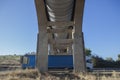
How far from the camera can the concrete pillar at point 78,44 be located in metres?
21.7

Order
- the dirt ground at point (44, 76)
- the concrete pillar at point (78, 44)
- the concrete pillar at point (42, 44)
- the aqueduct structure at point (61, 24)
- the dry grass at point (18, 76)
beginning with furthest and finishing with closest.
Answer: the concrete pillar at point (42, 44)
the concrete pillar at point (78, 44)
the aqueduct structure at point (61, 24)
the dry grass at point (18, 76)
the dirt ground at point (44, 76)

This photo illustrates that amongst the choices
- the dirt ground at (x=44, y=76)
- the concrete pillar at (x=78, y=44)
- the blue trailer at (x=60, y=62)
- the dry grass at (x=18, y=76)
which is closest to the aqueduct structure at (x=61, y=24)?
the concrete pillar at (x=78, y=44)

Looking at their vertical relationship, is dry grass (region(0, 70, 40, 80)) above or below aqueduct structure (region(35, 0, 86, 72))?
below

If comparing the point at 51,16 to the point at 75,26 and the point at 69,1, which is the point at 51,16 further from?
the point at 69,1

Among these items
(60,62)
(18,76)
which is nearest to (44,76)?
(18,76)

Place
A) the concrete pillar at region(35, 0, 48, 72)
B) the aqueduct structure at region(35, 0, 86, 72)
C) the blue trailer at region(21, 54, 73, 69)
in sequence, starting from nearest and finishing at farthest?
the aqueduct structure at region(35, 0, 86, 72) → the concrete pillar at region(35, 0, 48, 72) → the blue trailer at region(21, 54, 73, 69)

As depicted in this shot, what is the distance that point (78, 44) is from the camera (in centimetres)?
2245

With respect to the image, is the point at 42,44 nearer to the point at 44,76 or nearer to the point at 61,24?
the point at 61,24

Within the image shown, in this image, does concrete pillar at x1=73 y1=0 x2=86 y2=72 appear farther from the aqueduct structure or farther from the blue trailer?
the blue trailer

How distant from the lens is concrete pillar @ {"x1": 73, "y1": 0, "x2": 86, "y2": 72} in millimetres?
21725

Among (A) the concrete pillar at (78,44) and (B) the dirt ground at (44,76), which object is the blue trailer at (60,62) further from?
(B) the dirt ground at (44,76)

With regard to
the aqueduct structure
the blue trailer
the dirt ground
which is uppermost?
the aqueduct structure

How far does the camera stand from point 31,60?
33.2 meters

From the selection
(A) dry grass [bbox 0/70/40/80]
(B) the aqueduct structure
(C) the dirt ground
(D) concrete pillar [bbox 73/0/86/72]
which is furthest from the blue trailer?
(A) dry grass [bbox 0/70/40/80]
